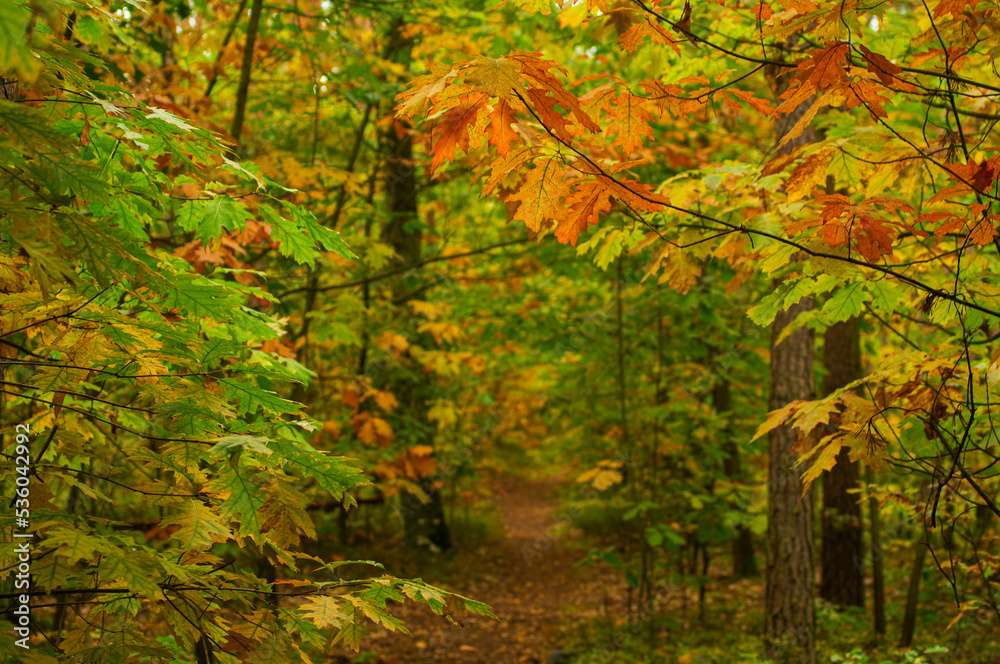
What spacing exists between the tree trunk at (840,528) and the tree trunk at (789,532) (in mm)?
3015

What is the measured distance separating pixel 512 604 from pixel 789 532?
545 cm

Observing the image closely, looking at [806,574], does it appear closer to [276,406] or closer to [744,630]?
[744,630]

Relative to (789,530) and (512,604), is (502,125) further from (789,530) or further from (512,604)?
(512,604)

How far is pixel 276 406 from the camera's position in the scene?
2.10 meters

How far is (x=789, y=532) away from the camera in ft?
17.0

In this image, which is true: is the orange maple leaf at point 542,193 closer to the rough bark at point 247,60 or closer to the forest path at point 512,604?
the rough bark at point 247,60

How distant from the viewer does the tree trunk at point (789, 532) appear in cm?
509

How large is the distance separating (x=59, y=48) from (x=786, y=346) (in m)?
5.14

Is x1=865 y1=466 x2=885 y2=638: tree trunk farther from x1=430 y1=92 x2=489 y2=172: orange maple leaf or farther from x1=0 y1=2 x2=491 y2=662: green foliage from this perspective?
x1=430 y1=92 x2=489 y2=172: orange maple leaf

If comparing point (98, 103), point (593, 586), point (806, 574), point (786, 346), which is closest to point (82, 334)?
point (98, 103)

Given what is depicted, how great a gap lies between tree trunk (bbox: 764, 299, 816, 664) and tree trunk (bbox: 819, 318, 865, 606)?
119 inches

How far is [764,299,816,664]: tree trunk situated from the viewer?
16.7ft

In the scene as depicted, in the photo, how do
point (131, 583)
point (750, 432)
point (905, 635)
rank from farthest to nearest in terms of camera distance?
point (750, 432), point (905, 635), point (131, 583)

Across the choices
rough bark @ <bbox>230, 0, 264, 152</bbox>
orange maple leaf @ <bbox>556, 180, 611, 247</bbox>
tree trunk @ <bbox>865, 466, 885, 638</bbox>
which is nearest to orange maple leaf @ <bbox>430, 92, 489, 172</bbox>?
orange maple leaf @ <bbox>556, 180, 611, 247</bbox>
